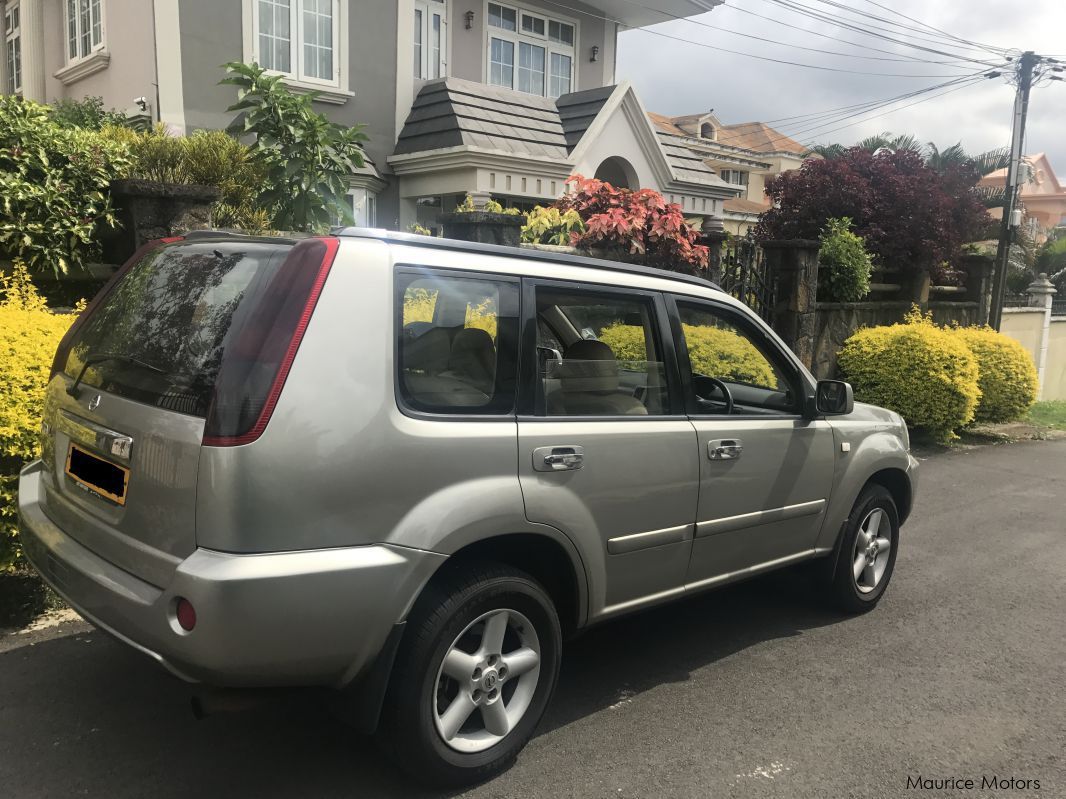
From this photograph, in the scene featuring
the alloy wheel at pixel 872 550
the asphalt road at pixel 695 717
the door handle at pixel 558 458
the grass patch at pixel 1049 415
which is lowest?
the grass patch at pixel 1049 415

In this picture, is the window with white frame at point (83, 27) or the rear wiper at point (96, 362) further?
the window with white frame at point (83, 27)

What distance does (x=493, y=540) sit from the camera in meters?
3.06

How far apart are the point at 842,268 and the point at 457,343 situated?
947 centimetres

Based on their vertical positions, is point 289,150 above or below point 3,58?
below

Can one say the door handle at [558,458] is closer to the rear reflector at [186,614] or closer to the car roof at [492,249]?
the car roof at [492,249]

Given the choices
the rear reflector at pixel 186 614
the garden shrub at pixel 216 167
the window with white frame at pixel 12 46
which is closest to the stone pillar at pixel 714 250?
the garden shrub at pixel 216 167

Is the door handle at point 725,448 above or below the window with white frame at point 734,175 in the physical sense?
below

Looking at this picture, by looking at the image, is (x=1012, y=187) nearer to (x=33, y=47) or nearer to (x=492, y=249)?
(x=492, y=249)

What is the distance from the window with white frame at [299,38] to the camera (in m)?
12.4

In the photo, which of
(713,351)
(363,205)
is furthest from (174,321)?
(363,205)

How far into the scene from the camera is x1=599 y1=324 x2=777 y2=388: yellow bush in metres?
3.86

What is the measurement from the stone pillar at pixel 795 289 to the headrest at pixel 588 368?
23.6 feet

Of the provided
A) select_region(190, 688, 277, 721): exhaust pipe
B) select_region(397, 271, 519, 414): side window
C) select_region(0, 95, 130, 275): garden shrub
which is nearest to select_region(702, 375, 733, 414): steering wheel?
select_region(397, 271, 519, 414): side window

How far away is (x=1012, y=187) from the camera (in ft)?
55.5
